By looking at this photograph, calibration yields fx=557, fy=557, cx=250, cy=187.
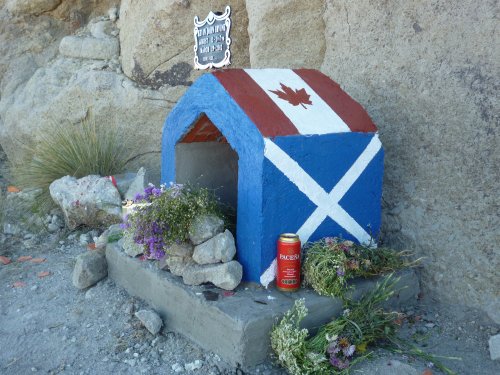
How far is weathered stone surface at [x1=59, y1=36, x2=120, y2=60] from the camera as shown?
271 inches

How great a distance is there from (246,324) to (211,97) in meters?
1.34

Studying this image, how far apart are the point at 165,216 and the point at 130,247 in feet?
2.20

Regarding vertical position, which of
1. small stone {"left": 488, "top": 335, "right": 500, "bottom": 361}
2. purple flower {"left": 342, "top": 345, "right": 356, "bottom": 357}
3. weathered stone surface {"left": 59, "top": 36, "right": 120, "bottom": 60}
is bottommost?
small stone {"left": 488, "top": 335, "right": 500, "bottom": 361}

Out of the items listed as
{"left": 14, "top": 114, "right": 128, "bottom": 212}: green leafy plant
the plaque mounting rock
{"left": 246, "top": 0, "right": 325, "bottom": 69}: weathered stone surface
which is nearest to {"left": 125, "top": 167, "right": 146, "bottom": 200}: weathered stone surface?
{"left": 14, "top": 114, "right": 128, "bottom": 212}: green leafy plant

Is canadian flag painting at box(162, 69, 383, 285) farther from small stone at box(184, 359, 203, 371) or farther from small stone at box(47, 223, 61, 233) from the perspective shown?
small stone at box(47, 223, 61, 233)

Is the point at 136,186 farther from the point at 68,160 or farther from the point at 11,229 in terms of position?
the point at 11,229

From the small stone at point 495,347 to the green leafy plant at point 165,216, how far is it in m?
1.70

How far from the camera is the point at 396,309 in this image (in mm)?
3471

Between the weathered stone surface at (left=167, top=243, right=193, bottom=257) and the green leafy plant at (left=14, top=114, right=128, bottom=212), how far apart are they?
2566 mm

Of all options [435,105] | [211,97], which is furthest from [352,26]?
[211,97]

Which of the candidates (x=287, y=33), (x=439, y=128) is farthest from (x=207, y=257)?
(x=287, y=33)

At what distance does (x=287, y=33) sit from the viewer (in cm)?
462

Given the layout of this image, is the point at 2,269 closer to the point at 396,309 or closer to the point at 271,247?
the point at 271,247

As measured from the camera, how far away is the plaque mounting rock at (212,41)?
534 cm
